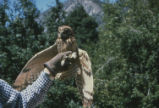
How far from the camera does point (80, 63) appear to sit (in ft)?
10.5

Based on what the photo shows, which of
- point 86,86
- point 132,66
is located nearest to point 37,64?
point 86,86

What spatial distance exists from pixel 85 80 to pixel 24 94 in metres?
1.46

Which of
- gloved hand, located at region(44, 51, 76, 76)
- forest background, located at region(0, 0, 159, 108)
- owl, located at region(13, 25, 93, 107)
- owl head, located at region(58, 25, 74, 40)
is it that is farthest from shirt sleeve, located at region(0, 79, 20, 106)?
forest background, located at region(0, 0, 159, 108)

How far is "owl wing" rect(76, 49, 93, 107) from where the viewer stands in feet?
10.4

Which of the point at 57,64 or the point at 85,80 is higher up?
the point at 57,64

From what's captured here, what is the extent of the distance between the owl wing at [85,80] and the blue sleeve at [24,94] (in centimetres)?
132

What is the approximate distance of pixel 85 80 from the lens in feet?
10.7

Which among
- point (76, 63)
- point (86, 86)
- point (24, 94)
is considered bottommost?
point (86, 86)

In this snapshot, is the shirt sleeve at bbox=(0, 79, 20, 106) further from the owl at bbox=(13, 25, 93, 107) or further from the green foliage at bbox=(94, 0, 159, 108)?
the green foliage at bbox=(94, 0, 159, 108)

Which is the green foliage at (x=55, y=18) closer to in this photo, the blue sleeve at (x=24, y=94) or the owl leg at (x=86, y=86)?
the owl leg at (x=86, y=86)

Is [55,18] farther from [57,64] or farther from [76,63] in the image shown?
[57,64]

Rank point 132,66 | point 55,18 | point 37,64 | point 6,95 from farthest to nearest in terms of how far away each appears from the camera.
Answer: point 132,66 → point 55,18 → point 37,64 → point 6,95

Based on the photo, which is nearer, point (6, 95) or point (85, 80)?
point (6, 95)

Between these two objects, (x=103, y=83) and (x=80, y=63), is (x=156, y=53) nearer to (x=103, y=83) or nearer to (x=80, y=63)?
(x=103, y=83)
